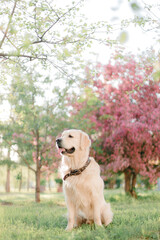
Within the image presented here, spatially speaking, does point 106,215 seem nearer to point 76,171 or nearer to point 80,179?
point 80,179

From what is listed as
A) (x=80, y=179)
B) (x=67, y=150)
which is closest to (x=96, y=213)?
(x=80, y=179)

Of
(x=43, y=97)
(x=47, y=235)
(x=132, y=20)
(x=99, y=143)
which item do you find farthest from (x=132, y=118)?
(x=47, y=235)

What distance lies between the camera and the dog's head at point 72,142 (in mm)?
4688

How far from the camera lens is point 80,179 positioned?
185 inches

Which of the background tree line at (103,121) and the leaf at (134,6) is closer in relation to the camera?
the leaf at (134,6)

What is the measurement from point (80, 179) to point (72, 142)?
0.61 meters

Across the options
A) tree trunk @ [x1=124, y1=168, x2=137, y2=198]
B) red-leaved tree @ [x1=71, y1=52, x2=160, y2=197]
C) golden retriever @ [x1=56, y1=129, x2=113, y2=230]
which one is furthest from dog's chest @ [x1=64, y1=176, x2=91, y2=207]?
tree trunk @ [x1=124, y1=168, x2=137, y2=198]

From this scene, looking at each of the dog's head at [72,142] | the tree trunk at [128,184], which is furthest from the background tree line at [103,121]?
the dog's head at [72,142]

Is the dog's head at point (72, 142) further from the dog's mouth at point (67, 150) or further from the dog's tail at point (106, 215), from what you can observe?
the dog's tail at point (106, 215)

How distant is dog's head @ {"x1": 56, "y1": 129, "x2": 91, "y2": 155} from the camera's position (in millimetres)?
4688

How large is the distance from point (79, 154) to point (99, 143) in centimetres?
742

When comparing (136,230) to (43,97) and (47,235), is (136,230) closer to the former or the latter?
(47,235)

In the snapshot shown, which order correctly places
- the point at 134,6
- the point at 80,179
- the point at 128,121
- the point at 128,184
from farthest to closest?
the point at 128,184
the point at 128,121
the point at 80,179
the point at 134,6

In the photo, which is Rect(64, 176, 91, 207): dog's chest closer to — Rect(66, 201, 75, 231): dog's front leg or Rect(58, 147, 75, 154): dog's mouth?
Rect(66, 201, 75, 231): dog's front leg
